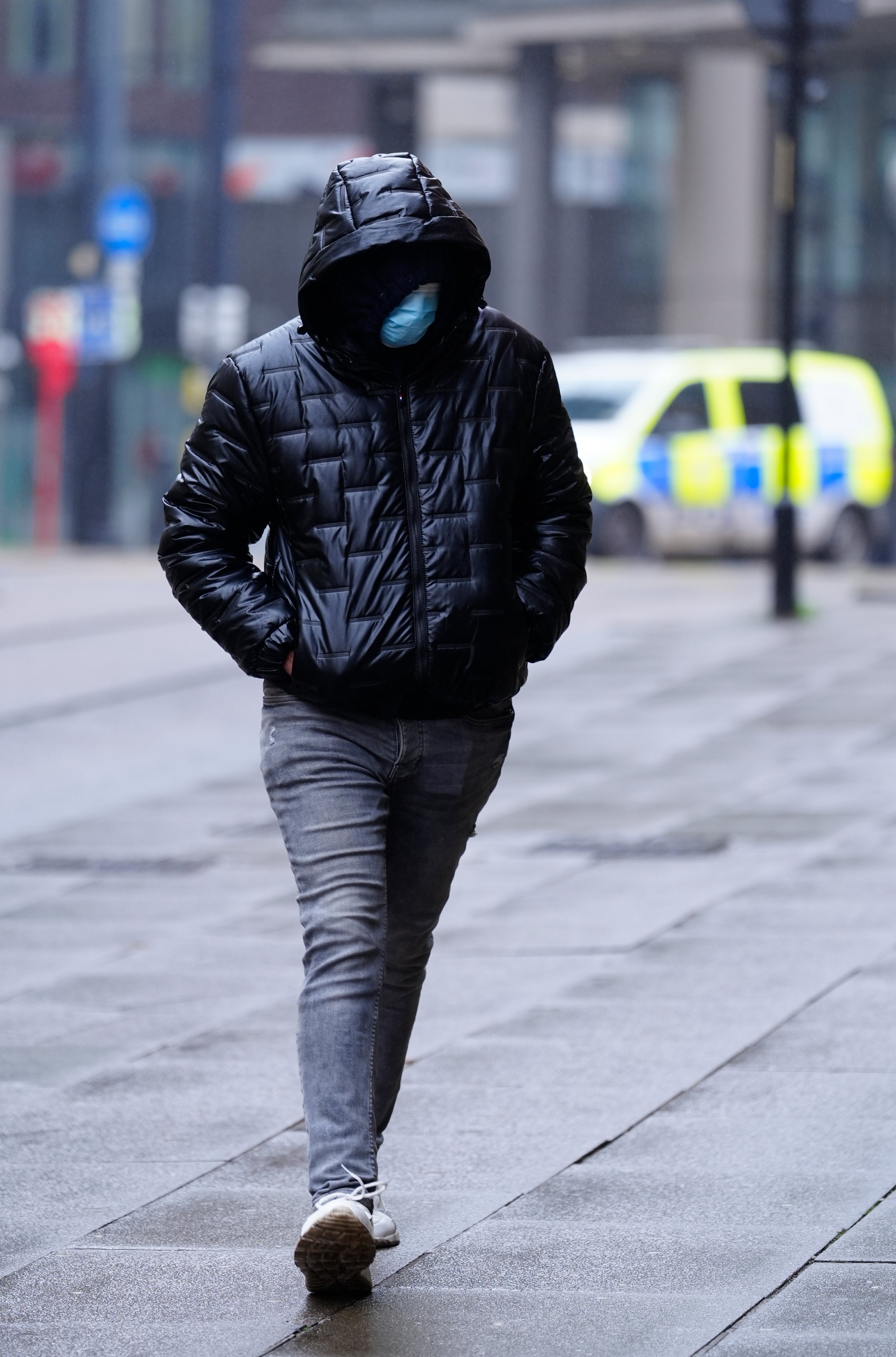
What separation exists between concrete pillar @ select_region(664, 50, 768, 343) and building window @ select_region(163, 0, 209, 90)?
7.09 m

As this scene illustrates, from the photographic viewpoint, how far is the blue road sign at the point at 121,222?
95.0ft

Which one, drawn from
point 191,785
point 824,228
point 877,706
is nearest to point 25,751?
point 191,785

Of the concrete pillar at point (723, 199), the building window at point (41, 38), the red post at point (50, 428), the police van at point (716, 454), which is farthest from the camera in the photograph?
the building window at point (41, 38)

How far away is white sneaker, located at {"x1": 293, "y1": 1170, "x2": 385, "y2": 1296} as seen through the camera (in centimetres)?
386

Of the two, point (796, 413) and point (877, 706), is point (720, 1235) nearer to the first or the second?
point (877, 706)

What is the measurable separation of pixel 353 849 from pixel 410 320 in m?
0.80

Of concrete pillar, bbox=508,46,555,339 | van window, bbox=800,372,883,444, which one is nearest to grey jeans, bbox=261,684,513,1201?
van window, bbox=800,372,883,444

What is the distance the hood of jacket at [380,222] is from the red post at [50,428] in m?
25.8

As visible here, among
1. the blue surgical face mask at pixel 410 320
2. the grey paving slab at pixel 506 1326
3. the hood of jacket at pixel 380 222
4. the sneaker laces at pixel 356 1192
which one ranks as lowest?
the grey paving slab at pixel 506 1326

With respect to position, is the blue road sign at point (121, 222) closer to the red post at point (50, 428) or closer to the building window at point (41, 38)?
the red post at point (50, 428)

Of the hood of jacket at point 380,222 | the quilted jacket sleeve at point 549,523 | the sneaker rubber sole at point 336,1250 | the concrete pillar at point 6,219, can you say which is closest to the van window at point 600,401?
the concrete pillar at point 6,219

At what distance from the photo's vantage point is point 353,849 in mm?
4031

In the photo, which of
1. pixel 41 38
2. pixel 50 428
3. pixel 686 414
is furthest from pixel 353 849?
pixel 41 38

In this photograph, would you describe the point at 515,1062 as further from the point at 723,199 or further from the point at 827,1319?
the point at 723,199
